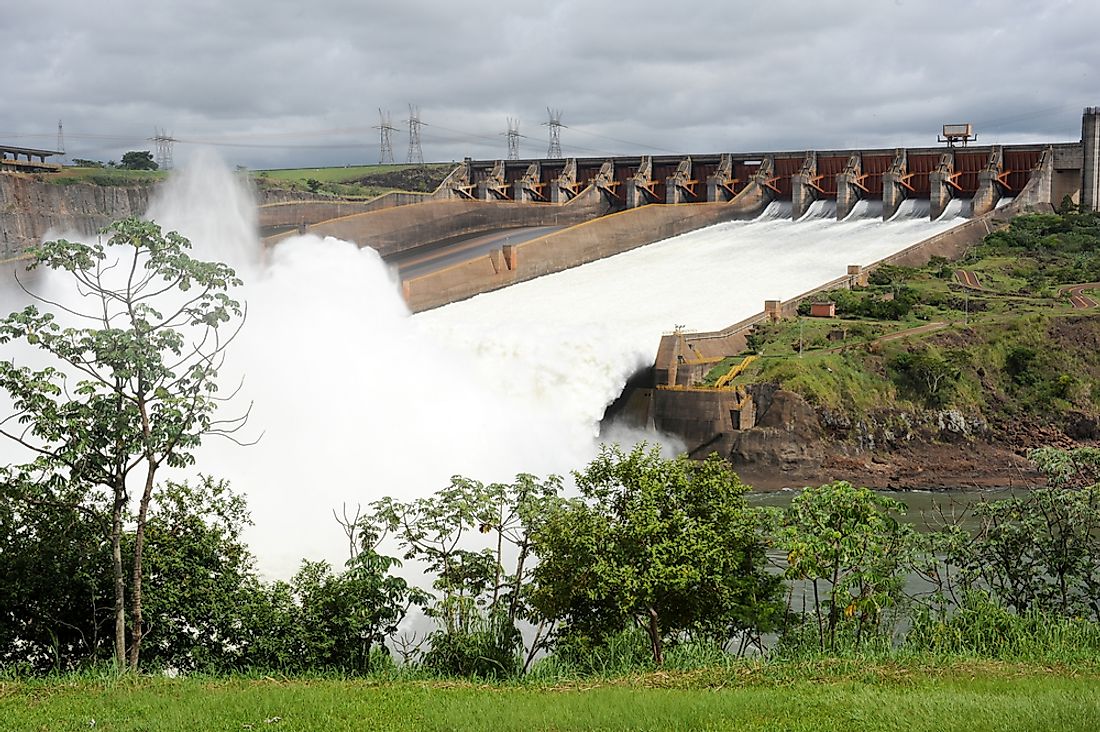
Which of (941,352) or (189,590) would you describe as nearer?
(189,590)

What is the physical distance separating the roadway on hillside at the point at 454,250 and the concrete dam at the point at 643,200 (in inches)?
3.6

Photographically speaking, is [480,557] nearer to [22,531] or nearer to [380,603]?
[380,603]

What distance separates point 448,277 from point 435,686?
3578 cm

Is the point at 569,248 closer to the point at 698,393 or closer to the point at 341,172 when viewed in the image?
the point at 698,393

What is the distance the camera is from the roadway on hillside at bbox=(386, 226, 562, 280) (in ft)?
168

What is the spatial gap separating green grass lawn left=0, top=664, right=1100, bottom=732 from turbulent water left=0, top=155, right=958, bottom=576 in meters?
6.05

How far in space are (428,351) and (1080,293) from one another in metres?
24.4

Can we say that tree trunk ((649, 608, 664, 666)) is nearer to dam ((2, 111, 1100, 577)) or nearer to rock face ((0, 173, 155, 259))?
dam ((2, 111, 1100, 577))

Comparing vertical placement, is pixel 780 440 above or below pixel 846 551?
below

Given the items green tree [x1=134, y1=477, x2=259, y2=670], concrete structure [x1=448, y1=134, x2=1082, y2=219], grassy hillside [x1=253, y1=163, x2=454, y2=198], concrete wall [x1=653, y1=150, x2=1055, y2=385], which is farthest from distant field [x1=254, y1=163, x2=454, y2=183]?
green tree [x1=134, y1=477, x2=259, y2=670]

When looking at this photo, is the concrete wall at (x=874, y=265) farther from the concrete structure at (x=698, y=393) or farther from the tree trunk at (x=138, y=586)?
the tree trunk at (x=138, y=586)

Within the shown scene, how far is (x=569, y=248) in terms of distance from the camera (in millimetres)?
55344

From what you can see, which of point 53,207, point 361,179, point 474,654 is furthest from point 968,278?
point 361,179

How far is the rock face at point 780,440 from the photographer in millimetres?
36375
